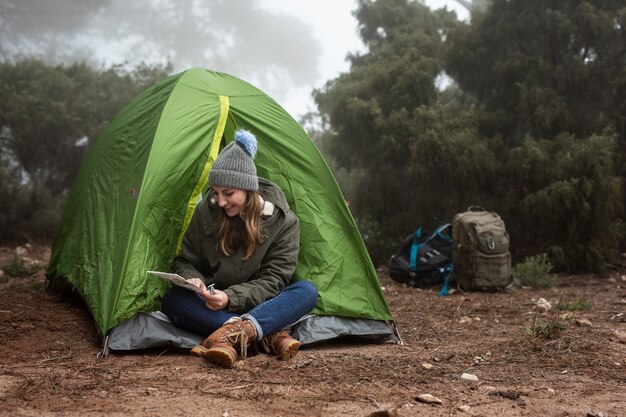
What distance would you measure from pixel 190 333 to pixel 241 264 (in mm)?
491

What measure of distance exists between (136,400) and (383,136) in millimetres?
5763

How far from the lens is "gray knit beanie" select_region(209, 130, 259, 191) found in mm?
3518

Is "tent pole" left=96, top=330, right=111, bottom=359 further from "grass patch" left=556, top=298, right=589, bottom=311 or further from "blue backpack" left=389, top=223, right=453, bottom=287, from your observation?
"blue backpack" left=389, top=223, right=453, bottom=287

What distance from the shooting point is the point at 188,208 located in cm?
404

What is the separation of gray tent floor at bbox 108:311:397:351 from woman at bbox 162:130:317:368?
0.07 metres

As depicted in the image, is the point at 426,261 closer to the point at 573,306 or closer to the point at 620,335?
the point at 573,306

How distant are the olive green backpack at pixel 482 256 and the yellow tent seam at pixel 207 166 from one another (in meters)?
2.92

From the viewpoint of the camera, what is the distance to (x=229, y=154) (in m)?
3.56

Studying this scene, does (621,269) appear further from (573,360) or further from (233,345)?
(233,345)

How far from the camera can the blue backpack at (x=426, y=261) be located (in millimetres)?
6422

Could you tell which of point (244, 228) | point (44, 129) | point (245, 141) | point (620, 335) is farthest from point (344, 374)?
point (44, 129)

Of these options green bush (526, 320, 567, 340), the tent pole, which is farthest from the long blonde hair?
green bush (526, 320, 567, 340)

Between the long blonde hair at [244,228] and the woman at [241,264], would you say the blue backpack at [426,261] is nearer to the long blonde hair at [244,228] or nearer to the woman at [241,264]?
the woman at [241,264]

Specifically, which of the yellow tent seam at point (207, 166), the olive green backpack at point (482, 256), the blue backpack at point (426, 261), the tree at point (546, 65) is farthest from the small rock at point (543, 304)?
the yellow tent seam at point (207, 166)
